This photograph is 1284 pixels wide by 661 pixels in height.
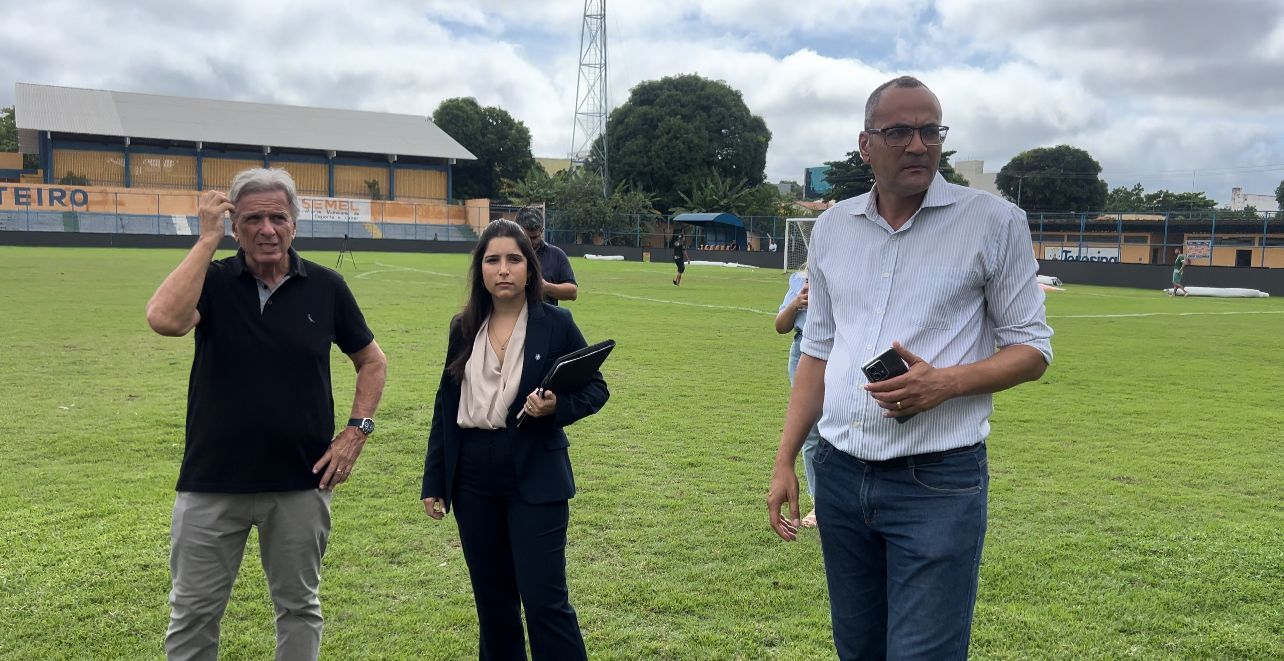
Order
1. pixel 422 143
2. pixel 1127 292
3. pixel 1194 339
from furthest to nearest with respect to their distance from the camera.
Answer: pixel 422 143 < pixel 1127 292 < pixel 1194 339

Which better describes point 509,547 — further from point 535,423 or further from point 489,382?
point 489,382

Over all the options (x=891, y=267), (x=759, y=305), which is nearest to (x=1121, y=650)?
(x=891, y=267)

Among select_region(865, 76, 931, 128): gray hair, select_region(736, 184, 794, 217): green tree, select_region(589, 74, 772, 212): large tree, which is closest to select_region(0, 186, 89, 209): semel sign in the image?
select_region(589, 74, 772, 212): large tree

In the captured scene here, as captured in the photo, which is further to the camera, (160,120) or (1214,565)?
(160,120)

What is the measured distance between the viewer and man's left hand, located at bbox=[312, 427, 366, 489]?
311 centimetres

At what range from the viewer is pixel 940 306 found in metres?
2.28

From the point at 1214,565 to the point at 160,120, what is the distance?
66.2 m

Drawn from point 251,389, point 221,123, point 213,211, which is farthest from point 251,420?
point 221,123

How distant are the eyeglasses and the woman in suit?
4.34 feet

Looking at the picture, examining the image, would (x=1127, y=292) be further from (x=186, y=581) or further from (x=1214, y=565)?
(x=186, y=581)

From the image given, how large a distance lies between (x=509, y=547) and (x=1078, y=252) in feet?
145

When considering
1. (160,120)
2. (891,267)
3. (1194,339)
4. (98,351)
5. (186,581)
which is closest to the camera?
(891,267)

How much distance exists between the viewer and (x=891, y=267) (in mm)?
2346

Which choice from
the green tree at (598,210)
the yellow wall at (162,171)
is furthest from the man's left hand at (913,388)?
the yellow wall at (162,171)
